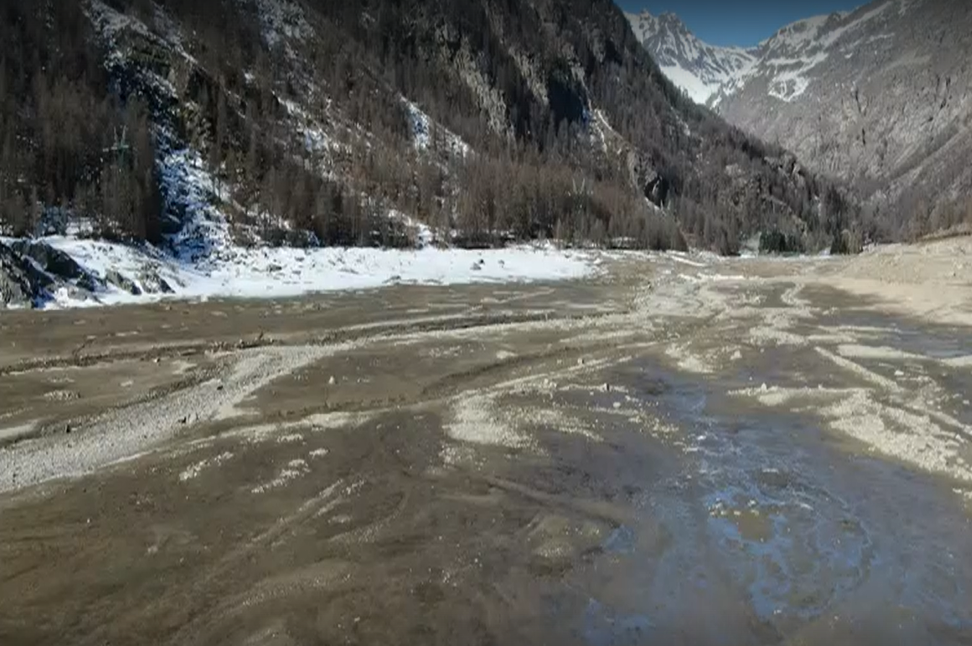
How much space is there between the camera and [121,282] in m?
36.4

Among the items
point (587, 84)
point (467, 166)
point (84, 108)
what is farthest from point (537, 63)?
point (84, 108)

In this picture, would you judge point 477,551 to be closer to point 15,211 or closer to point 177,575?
point 177,575

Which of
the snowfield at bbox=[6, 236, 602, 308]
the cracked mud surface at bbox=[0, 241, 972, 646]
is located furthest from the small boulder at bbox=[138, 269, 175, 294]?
the cracked mud surface at bbox=[0, 241, 972, 646]

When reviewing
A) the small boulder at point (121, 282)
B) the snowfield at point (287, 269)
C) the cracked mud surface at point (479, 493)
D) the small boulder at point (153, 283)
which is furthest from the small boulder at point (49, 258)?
the cracked mud surface at point (479, 493)

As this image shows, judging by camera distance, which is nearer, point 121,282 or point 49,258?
point 49,258

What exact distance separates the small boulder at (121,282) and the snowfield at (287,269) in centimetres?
27

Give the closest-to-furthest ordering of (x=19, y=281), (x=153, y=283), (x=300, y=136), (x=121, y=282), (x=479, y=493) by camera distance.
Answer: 1. (x=479, y=493)
2. (x=19, y=281)
3. (x=121, y=282)
4. (x=153, y=283)
5. (x=300, y=136)

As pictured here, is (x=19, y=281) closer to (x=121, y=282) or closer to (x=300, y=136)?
(x=121, y=282)

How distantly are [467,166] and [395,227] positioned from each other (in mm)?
35858

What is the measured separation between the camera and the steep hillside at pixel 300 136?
2344 inches

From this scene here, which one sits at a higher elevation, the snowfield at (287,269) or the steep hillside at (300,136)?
the steep hillside at (300,136)

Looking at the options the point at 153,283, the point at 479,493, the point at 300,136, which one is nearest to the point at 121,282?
the point at 153,283

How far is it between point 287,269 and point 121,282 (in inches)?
498

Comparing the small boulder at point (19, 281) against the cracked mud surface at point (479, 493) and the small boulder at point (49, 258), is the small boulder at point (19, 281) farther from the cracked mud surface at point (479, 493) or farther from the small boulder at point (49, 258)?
the cracked mud surface at point (479, 493)
